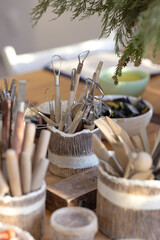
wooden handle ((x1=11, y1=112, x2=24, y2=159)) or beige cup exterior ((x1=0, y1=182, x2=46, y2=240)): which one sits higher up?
wooden handle ((x1=11, y1=112, x2=24, y2=159))

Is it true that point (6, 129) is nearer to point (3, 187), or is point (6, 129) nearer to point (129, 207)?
point (3, 187)

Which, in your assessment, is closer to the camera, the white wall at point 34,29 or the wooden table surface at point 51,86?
the wooden table surface at point 51,86

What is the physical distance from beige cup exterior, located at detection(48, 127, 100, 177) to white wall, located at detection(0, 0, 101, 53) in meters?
2.14

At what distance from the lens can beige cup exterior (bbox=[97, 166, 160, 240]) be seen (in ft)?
1.60

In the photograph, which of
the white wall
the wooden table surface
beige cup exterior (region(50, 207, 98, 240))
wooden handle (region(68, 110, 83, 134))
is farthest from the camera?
the white wall

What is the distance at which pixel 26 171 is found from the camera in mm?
466

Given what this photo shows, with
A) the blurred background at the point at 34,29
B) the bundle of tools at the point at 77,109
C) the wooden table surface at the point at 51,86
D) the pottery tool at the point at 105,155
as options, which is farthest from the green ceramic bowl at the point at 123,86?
the blurred background at the point at 34,29

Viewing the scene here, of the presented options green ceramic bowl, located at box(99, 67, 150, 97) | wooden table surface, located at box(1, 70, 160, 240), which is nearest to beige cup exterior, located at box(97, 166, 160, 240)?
wooden table surface, located at box(1, 70, 160, 240)

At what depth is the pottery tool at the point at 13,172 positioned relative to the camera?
0.45 meters

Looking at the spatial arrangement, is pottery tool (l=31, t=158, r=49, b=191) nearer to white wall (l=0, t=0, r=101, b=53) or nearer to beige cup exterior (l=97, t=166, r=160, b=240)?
beige cup exterior (l=97, t=166, r=160, b=240)

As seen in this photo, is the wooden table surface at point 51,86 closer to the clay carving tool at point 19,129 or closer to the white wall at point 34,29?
the clay carving tool at point 19,129

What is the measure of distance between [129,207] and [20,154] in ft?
0.49

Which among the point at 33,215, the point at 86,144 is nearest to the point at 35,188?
the point at 33,215

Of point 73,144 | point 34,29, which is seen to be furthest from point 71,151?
point 34,29
